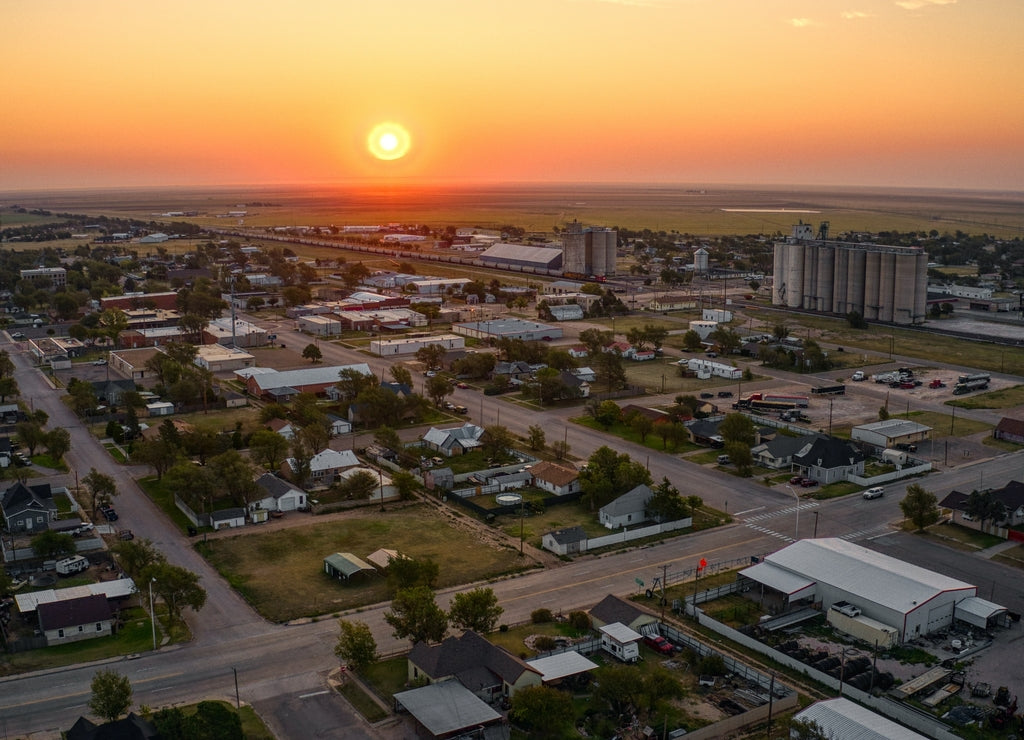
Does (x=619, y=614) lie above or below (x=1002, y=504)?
below

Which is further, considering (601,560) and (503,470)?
(503,470)

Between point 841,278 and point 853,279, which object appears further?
point 841,278

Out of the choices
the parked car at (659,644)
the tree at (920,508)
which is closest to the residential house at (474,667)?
the parked car at (659,644)

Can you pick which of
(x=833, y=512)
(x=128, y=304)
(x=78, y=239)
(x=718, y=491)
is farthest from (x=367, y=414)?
(x=78, y=239)

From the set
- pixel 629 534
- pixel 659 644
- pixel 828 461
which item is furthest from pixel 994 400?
pixel 659 644

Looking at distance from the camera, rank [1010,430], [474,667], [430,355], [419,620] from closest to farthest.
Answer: [474,667] → [419,620] → [1010,430] → [430,355]

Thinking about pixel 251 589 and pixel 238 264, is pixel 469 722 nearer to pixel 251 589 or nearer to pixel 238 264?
→ pixel 251 589

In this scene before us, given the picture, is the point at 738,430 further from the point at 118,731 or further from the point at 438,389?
the point at 118,731

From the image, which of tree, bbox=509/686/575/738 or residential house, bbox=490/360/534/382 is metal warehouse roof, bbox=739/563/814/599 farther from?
residential house, bbox=490/360/534/382
